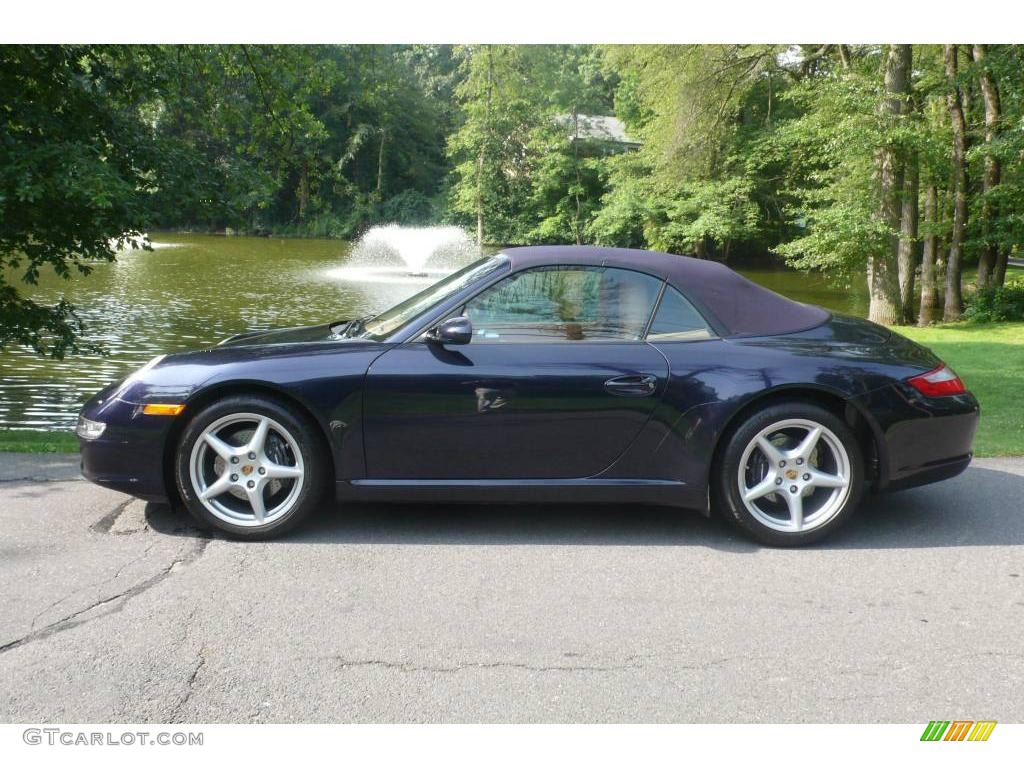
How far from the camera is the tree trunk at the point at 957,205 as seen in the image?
68.6 ft

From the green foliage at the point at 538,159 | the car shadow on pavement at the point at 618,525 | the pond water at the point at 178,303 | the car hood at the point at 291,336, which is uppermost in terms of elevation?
the green foliage at the point at 538,159

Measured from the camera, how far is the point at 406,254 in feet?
149

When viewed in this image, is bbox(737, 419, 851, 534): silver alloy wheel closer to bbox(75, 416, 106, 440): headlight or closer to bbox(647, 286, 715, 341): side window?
bbox(647, 286, 715, 341): side window

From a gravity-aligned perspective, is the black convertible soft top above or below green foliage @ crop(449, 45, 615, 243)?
below

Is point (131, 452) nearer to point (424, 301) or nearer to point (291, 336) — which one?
point (291, 336)

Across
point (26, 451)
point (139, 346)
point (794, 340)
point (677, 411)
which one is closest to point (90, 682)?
point (677, 411)

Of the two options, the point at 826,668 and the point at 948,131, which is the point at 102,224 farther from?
the point at 948,131

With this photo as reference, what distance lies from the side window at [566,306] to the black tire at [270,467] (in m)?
0.97

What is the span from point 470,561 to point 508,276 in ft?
4.57

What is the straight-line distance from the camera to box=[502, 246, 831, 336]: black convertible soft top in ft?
15.5

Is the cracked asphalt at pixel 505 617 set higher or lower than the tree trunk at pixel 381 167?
lower

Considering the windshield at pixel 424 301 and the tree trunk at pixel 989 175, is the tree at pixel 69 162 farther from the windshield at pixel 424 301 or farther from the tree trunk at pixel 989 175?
the tree trunk at pixel 989 175
